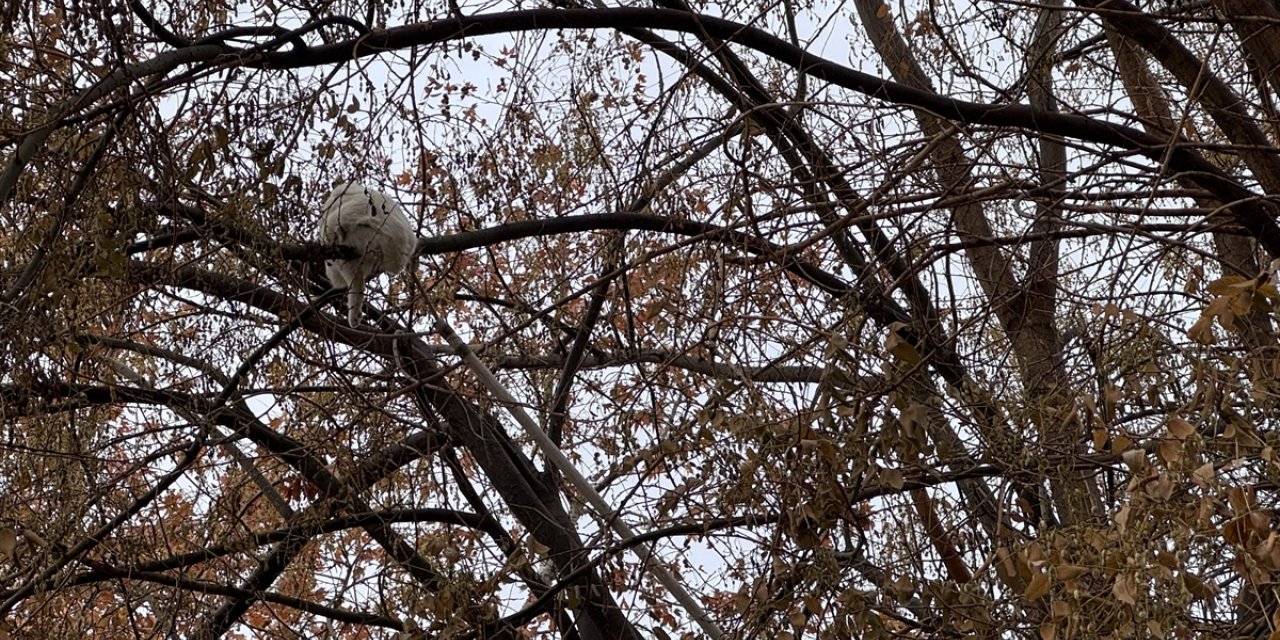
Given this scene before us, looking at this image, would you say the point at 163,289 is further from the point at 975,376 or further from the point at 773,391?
the point at 975,376

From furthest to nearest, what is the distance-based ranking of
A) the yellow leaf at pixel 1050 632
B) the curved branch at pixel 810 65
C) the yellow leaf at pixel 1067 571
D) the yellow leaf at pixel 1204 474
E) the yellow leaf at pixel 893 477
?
the curved branch at pixel 810 65 < the yellow leaf at pixel 893 477 < the yellow leaf at pixel 1050 632 < the yellow leaf at pixel 1067 571 < the yellow leaf at pixel 1204 474

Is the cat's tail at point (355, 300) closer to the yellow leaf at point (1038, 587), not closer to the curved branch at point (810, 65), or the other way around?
the curved branch at point (810, 65)

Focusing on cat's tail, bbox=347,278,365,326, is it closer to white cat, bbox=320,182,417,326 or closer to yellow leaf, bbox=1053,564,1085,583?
white cat, bbox=320,182,417,326

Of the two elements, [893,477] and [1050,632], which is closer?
[1050,632]

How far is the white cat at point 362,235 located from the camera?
17.7 ft

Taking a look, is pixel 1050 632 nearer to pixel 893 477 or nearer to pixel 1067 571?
pixel 1067 571

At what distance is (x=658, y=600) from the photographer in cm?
593

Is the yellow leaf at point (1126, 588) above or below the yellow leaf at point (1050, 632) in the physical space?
below

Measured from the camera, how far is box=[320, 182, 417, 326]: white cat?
5410mm

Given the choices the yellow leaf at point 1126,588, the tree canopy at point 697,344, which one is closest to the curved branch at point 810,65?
the tree canopy at point 697,344

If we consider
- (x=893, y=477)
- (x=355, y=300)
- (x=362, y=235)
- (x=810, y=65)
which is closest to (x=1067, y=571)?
(x=893, y=477)

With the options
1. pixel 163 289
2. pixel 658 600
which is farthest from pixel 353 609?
pixel 163 289

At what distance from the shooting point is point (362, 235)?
6.00m

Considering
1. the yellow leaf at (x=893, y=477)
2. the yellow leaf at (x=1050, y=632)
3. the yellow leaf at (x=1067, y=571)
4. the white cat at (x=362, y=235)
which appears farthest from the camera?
the white cat at (x=362, y=235)
